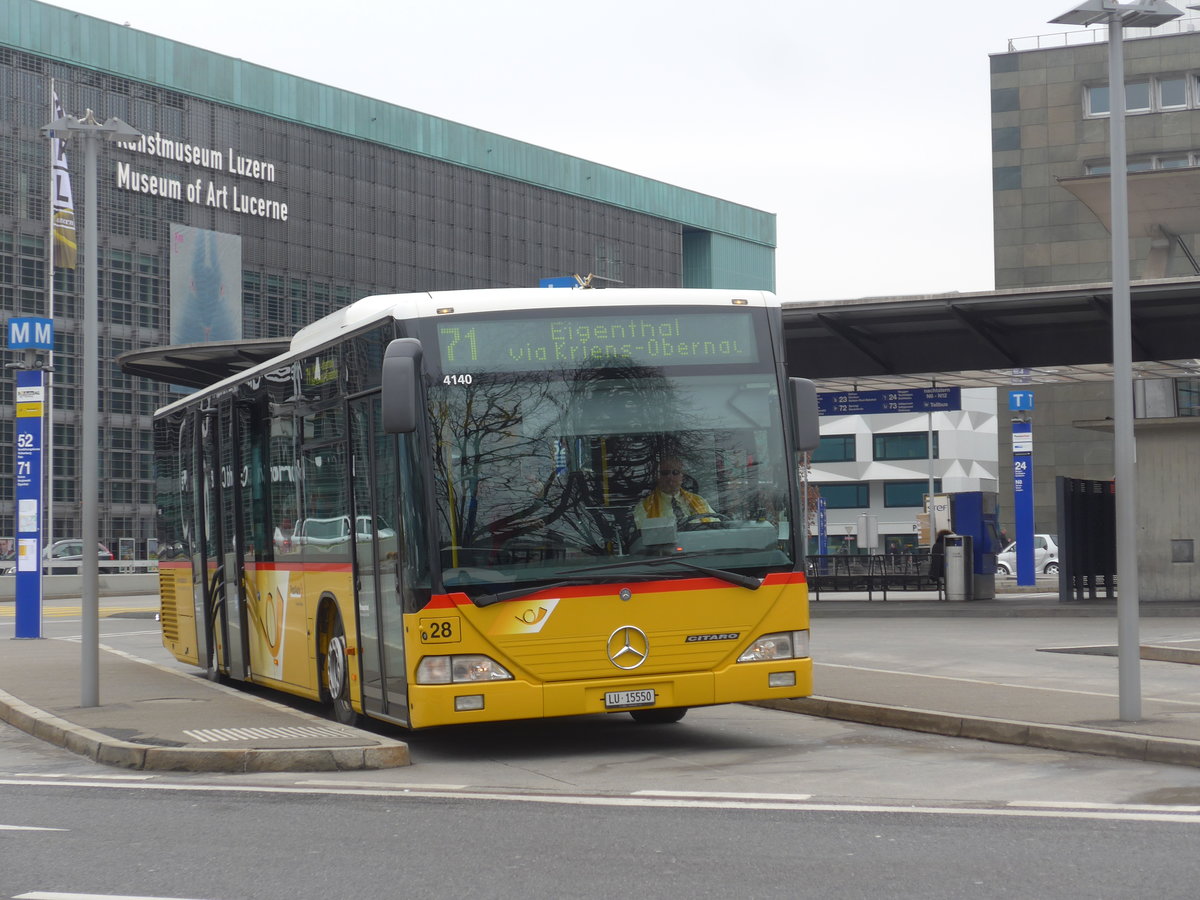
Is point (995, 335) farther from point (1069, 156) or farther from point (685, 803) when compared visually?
point (1069, 156)

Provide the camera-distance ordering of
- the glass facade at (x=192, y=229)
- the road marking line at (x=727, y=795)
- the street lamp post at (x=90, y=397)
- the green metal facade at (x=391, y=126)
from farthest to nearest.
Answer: the green metal facade at (x=391, y=126) → the glass facade at (x=192, y=229) → the street lamp post at (x=90, y=397) → the road marking line at (x=727, y=795)

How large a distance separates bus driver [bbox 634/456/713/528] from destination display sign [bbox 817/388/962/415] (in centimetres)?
2129

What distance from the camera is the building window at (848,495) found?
336 feet

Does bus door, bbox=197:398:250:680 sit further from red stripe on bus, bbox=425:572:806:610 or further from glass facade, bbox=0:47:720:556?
glass facade, bbox=0:47:720:556

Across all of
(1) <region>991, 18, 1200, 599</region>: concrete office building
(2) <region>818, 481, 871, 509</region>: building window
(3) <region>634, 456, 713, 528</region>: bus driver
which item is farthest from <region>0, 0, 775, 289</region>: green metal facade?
(3) <region>634, 456, 713, 528</region>: bus driver

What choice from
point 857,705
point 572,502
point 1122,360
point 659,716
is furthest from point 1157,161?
point 572,502

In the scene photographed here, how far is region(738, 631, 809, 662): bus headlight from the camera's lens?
442 inches

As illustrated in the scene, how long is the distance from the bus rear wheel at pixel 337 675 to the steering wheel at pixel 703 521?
2875mm

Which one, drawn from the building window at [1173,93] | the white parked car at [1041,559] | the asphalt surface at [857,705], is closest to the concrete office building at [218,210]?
the white parked car at [1041,559]

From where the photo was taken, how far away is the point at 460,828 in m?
8.41

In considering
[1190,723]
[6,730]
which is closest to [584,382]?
[1190,723]

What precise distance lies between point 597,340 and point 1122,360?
3663mm

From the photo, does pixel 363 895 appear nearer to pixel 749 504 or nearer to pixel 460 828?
pixel 460 828

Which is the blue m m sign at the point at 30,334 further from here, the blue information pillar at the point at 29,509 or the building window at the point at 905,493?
the building window at the point at 905,493
